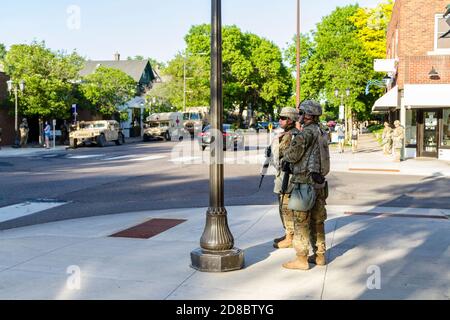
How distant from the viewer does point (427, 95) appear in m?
23.0

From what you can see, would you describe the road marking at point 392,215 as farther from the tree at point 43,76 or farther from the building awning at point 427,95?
the tree at point 43,76

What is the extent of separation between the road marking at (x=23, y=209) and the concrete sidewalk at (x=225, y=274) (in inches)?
52.5

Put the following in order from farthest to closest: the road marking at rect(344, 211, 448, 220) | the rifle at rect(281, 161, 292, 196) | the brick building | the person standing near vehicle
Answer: the person standing near vehicle → the brick building → the road marking at rect(344, 211, 448, 220) → the rifle at rect(281, 161, 292, 196)

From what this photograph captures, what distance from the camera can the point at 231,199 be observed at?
12094mm

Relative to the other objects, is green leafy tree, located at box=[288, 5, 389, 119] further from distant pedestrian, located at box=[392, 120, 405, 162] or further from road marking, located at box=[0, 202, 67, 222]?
road marking, located at box=[0, 202, 67, 222]

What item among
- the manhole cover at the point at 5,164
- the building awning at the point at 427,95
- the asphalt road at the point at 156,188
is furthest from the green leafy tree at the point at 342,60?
the manhole cover at the point at 5,164

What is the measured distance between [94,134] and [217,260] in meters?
28.4

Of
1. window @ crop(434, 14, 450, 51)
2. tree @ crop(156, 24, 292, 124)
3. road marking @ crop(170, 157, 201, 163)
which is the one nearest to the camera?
road marking @ crop(170, 157, 201, 163)

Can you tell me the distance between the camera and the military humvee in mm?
32500

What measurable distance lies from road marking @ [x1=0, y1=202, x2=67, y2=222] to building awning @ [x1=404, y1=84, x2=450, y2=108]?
1674 centimetres

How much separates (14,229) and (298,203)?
5212mm

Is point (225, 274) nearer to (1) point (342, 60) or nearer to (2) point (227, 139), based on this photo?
(2) point (227, 139)

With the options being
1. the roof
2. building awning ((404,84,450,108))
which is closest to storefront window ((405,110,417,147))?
building awning ((404,84,450,108))
